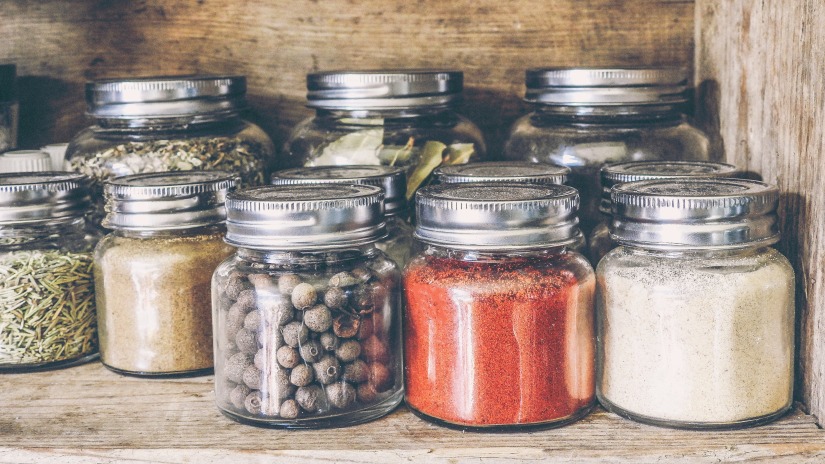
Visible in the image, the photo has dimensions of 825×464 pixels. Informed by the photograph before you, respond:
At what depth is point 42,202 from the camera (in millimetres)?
1103

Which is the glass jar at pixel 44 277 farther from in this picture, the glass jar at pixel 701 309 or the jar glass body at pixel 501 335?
the glass jar at pixel 701 309

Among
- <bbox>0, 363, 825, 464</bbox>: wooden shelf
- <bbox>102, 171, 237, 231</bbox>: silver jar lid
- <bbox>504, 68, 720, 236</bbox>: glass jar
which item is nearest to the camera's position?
<bbox>0, 363, 825, 464</bbox>: wooden shelf

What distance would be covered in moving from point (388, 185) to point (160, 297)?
0.28m

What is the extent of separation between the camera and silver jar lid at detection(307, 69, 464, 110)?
119cm

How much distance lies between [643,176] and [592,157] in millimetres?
138

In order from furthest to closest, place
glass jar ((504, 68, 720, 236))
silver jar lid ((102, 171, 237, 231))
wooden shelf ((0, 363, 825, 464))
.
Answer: glass jar ((504, 68, 720, 236)), silver jar lid ((102, 171, 237, 231)), wooden shelf ((0, 363, 825, 464))

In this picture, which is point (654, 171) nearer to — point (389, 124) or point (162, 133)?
point (389, 124)

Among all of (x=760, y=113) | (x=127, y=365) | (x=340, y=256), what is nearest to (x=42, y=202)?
(x=127, y=365)

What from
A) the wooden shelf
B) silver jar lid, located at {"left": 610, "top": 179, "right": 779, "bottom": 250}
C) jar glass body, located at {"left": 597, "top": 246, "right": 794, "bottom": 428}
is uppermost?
silver jar lid, located at {"left": 610, "top": 179, "right": 779, "bottom": 250}

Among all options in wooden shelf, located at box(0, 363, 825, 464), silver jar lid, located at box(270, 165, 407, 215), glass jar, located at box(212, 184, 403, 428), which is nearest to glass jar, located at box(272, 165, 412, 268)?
silver jar lid, located at box(270, 165, 407, 215)

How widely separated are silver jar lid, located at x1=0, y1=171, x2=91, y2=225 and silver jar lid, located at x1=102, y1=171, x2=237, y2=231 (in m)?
0.08

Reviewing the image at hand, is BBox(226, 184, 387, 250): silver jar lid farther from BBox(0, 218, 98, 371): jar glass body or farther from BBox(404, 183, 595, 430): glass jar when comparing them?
BBox(0, 218, 98, 371): jar glass body

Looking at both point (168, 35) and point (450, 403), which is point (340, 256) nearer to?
point (450, 403)

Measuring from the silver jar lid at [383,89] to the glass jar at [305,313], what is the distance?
27 cm
